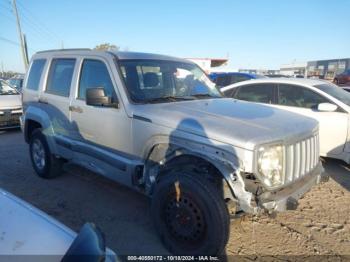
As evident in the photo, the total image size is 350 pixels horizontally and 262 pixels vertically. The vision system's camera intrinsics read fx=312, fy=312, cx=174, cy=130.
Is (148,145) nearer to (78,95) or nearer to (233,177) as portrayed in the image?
(233,177)

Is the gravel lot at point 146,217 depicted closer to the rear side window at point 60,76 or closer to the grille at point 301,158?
the grille at point 301,158

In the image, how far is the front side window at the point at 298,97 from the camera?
6033 mm

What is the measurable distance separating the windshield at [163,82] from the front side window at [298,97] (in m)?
2.31

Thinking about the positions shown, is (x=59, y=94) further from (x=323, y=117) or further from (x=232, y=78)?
(x=232, y=78)

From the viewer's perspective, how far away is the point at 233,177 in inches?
110

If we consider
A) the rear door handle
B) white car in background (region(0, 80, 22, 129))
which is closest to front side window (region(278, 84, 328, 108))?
the rear door handle

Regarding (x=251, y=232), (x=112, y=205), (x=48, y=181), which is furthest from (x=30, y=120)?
(x=251, y=232)

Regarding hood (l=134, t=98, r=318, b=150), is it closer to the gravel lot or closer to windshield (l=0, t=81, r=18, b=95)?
the gravel lot

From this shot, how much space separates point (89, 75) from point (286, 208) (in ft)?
9.96

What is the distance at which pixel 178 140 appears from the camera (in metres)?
3.15

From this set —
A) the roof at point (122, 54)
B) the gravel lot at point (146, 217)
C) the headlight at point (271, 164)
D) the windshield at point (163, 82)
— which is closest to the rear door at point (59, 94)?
the roof at point (122, 54)

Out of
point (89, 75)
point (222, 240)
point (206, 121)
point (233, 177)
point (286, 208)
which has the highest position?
point (89, 75)

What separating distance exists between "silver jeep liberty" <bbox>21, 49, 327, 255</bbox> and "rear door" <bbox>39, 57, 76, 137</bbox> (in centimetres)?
2

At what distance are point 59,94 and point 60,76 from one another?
32 cm
